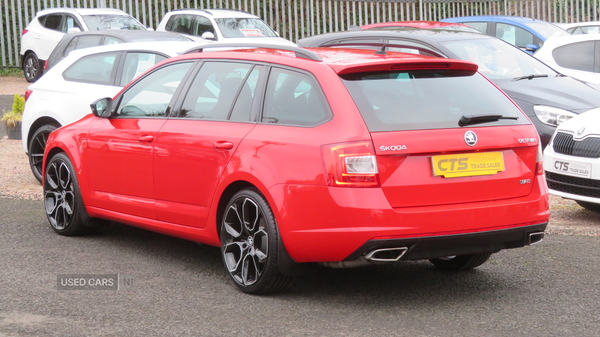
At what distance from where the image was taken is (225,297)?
549 centimetres

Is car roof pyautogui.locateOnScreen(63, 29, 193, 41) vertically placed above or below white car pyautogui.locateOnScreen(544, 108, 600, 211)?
above

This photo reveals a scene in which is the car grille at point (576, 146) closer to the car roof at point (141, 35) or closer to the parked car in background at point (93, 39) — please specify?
the car roof at point (141, 35)

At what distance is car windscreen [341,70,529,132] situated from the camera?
511 cm

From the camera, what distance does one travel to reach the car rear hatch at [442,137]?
4.97 metres

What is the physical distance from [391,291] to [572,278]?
1.28 meters

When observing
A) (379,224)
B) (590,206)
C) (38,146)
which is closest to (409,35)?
(590,206)

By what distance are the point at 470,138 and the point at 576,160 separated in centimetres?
323

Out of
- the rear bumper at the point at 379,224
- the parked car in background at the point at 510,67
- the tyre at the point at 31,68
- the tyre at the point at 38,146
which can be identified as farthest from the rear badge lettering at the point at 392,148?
the tyre at the point at 31,68

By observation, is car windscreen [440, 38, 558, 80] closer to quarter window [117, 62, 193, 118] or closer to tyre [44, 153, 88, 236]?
quarter window [117, 62, 193, 118]

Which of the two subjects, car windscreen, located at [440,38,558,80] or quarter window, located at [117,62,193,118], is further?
car windscreen, located at [440,38,558,80]

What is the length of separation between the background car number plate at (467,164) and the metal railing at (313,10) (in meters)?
19.8

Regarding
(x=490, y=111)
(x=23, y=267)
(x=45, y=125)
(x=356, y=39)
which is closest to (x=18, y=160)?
(x=45, y=125)

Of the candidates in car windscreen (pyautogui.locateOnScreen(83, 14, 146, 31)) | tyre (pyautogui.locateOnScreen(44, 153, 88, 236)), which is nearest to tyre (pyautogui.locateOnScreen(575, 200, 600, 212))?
tyre (pyautogui.locateOnScreen(44, 153, 88, 236))

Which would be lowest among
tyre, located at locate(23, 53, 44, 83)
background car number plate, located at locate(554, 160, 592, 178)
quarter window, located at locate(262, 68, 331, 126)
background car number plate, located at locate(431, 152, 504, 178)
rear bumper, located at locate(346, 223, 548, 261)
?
tyre, located at locate(23, 53, 44, 83)
